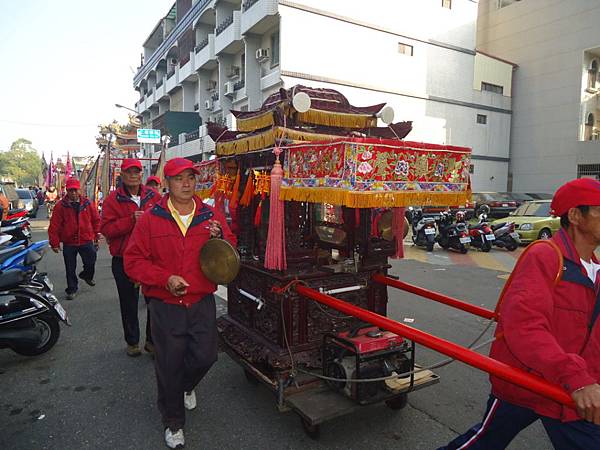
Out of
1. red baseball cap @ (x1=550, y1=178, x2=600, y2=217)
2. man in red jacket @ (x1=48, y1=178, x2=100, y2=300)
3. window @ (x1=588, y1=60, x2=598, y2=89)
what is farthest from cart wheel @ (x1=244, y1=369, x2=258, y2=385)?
window @ (x1=588, y1=60, x2=598, y2=89)

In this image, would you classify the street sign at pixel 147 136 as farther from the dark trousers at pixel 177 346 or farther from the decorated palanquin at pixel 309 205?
the dark trousers at pixel 177 346

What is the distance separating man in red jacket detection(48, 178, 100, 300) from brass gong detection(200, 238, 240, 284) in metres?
4.74

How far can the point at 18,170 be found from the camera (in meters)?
85.9

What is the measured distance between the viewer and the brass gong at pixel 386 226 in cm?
403

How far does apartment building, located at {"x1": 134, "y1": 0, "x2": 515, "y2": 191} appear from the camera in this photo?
17.9 m

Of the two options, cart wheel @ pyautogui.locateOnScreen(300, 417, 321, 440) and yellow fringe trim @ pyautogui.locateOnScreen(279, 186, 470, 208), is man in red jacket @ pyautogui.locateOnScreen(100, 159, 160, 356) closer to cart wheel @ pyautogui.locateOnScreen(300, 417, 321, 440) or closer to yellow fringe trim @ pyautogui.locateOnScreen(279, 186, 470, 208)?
Result: yellow fringe trim @ pyautogui.locateOnScreen(279, 186, 470, 208)

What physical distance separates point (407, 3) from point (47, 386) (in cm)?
2255

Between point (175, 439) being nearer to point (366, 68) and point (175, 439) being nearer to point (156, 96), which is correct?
point (366, 68)

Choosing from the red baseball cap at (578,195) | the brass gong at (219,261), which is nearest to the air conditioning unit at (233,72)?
the brass gong at (219,261)

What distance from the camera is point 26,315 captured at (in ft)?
13.9

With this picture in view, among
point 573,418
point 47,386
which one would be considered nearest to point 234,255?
point 573,418

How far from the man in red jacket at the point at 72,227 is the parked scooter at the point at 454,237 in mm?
8981

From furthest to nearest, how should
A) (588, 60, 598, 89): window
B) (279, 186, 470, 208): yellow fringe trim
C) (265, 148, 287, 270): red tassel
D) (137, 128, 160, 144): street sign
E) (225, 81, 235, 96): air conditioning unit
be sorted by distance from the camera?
(588, 60, 598, 89): window
(225, 81, 235, 96): air conditioning unit
(137, 128, 160, 144): street sign
(265, 148, 287, 270): red tassel
(279, 186, 470, 208): yellow fringe trim

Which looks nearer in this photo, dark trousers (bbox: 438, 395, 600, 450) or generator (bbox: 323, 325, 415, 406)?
dark trousers (bbox: 438, 395, 600, 450)
